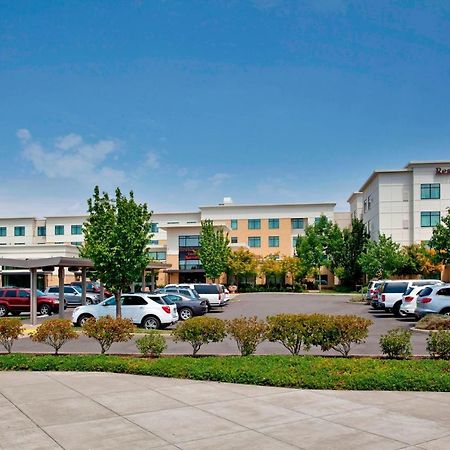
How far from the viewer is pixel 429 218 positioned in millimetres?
61188

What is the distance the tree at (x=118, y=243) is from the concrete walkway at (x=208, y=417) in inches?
489

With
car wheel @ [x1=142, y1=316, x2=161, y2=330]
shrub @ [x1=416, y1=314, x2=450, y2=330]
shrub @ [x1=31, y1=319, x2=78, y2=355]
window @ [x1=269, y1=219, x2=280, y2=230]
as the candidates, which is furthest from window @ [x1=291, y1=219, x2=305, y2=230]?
shrub @ [x1=31, y1=319, x2=78, y2=355]

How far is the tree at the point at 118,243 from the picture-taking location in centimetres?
2422

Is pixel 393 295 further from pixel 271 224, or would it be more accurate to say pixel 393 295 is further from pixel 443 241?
pixel 271 224

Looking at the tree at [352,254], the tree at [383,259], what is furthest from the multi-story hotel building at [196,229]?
the tree at [383,259]

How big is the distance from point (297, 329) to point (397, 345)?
7.77 feet

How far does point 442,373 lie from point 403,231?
5286cm

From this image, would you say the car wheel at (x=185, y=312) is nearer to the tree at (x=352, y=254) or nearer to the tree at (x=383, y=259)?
the tree at (x=383, y=259)

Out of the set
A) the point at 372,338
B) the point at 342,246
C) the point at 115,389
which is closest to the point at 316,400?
the point at 115,389

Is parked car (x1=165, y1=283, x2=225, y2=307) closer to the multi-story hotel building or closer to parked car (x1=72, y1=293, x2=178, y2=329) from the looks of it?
parked car (x1=72, y1=293, x2=178, y2=329)

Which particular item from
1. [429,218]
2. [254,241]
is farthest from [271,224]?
[429,218]

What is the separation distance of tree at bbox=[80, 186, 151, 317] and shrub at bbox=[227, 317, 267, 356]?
10525mm

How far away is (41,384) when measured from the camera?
11617 mm

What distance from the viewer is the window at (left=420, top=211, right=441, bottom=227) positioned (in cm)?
6094
